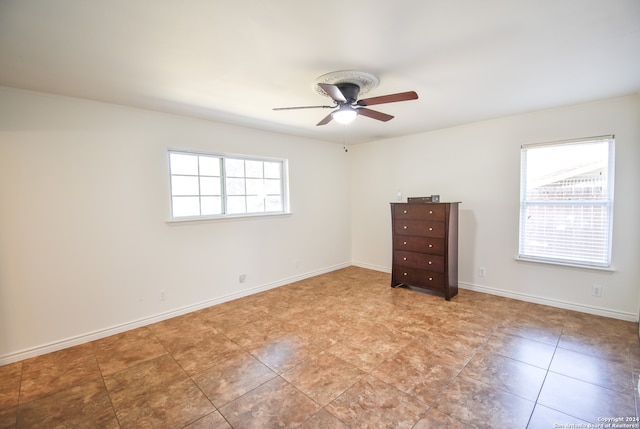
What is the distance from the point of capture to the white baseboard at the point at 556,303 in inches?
117

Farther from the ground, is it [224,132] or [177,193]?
[224,132]

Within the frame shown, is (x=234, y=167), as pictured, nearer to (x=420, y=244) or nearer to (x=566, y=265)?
(x=420, y=244)

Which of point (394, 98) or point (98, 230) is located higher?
point (394, 98)

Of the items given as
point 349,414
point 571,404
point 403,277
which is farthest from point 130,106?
point 571,404

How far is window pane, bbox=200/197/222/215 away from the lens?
360cm

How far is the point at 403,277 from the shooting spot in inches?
162

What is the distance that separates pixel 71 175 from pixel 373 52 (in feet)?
9.50

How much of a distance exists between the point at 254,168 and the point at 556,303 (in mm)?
4194

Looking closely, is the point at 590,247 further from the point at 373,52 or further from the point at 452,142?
the point at 373,52

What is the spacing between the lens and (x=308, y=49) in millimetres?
1873

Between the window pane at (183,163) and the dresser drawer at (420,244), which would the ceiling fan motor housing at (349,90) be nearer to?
the window pane at (183,163)

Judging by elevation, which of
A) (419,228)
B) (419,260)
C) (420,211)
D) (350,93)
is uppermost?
(350,93)

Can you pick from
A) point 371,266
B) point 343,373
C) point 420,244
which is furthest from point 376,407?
point 371,266

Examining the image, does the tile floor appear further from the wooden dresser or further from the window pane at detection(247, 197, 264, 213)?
the window pane at detection(247, 197, 264, 213)
